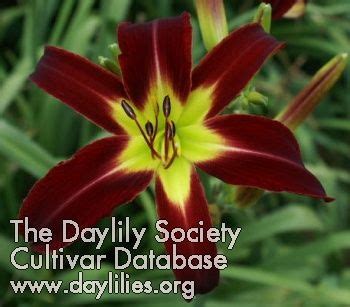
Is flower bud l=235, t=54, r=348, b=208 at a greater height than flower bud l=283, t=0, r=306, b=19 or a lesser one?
lesser

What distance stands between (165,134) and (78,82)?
146 mm

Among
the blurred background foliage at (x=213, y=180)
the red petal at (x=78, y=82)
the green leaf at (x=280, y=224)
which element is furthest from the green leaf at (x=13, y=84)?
the red petal at (x=78, y=82)

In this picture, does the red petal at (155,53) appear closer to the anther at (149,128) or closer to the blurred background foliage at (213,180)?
the anther at (149,128)

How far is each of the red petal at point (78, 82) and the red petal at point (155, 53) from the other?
0.12 ft

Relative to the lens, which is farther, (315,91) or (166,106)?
(315,91)

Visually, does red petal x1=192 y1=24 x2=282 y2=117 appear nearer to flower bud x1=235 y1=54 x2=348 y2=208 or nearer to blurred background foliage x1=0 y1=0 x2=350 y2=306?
flower bud x1=235 y1=54 x2=348 y2=208

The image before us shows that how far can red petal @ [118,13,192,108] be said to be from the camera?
1.00 m

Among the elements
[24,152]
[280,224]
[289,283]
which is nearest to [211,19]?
[24,152]

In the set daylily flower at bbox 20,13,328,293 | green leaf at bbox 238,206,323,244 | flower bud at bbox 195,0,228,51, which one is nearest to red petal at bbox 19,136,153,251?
daylily flower at bbox 20,13,328,293

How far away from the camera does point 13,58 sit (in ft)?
9.89

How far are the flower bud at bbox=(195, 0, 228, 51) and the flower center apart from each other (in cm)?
Result: 15

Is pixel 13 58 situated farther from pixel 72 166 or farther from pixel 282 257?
pixel 72 166

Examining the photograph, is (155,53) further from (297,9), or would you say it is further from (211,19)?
(297,9)

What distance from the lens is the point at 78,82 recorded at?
103cm
